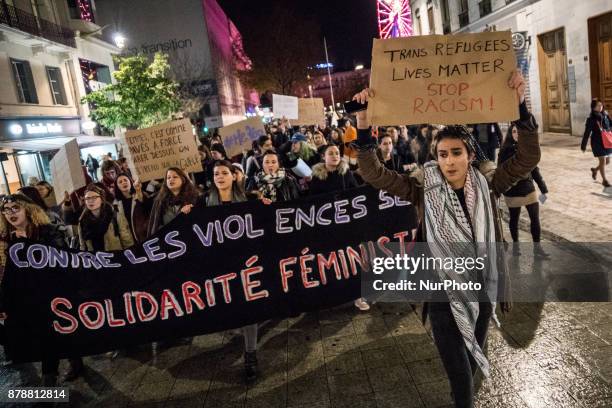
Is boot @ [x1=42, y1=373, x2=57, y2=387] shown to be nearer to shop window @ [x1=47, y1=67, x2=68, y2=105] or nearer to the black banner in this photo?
the black banner

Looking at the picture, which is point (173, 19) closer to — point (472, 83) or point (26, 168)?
point (26, 168)

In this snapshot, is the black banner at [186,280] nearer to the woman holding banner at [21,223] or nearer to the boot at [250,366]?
the boot at [250,366]

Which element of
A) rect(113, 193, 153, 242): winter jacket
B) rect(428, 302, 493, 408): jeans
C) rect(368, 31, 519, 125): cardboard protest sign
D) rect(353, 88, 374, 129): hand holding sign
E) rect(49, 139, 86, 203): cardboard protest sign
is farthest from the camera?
rect(49, 139, 86, 203): cardboard protest sign

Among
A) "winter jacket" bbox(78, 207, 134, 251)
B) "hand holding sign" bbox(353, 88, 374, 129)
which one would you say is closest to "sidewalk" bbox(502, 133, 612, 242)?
"hand holding sign" bbox(353, 88, 374, 129)

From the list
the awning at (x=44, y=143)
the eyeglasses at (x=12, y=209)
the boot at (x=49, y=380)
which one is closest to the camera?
the boot at (x=49, y=380)

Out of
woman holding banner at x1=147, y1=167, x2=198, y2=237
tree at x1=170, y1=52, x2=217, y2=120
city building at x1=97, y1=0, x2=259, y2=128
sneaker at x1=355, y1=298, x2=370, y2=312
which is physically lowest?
sneaker at x1=355, y1=298, x2=370, y2=312

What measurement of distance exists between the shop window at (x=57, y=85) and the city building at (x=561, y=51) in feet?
66.5

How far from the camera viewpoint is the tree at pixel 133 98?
25.3 m

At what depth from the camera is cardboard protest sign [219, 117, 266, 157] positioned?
8.92 m

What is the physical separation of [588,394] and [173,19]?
2187 inches

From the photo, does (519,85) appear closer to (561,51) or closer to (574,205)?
(574,205)

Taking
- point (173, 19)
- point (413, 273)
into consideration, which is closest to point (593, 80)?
point (413, 273)

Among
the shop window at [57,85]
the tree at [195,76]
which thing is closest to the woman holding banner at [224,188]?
the shop window at [57,85]

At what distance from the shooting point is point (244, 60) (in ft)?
283
